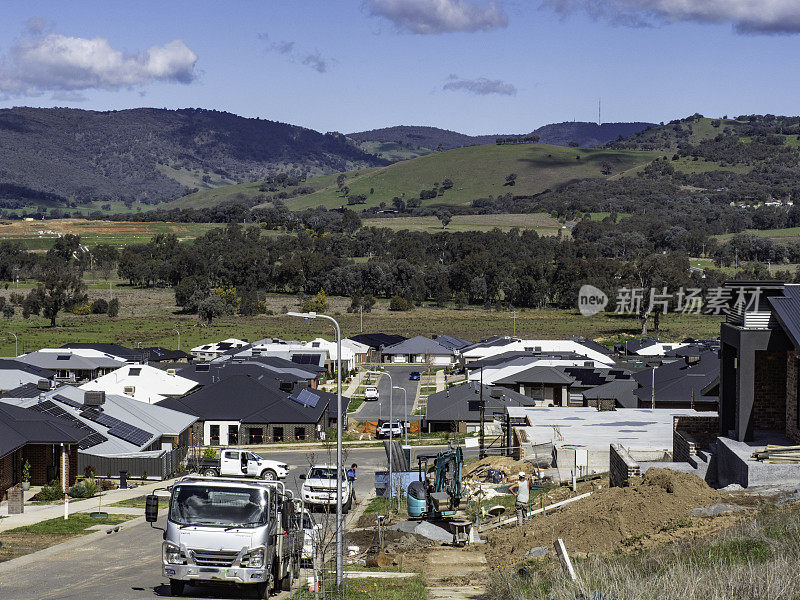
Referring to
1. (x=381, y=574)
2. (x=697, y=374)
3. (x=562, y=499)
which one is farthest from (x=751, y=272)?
(x=381, y=574)

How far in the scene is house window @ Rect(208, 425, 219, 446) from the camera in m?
64.7

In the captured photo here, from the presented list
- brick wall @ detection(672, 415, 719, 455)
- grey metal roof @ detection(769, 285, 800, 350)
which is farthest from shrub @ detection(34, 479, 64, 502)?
grey metal roof @ detection(769, 285, 800, 350)

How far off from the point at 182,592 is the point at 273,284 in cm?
16774

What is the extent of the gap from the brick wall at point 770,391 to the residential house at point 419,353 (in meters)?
84.5

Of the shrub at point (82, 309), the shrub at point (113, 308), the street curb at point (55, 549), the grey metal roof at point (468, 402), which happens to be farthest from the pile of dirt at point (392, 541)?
the shrub at point (82, 309)

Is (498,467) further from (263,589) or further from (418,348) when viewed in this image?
(418,348)

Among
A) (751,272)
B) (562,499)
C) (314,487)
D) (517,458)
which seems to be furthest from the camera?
(751,272)

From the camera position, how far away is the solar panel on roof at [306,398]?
6852 centimetres

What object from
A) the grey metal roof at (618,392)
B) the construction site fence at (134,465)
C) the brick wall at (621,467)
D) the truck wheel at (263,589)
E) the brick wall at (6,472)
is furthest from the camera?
the grey metal roof at (618,392)

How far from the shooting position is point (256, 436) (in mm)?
65625

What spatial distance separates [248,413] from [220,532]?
156 ft

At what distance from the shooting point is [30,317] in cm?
15062

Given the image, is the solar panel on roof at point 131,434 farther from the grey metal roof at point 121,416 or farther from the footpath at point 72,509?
the footpath at point 72,509

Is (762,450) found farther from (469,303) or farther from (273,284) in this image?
(273,284)
